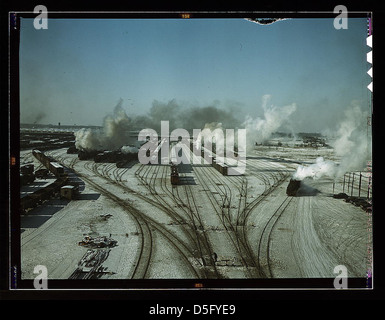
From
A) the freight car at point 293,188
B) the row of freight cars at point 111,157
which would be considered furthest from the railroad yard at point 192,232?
the row of freight cars at point 111,157

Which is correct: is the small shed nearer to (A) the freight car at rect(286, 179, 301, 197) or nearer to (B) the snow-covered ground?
(B) the snow-covered ground

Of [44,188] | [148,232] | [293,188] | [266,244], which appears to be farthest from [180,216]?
[293,188]

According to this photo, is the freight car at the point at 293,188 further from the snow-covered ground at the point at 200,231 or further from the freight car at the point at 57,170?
the freight car at the point at 57,170

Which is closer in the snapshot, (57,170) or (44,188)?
(44,188)

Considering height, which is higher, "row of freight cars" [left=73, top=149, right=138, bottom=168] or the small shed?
"row of freight cars" [left=73, top=149, right=138, bottom=168]

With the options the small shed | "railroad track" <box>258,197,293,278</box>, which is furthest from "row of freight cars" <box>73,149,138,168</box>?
"railroad track" <box>258,197,293,278</box>

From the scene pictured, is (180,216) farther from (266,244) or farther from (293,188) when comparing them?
(293,188)
